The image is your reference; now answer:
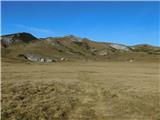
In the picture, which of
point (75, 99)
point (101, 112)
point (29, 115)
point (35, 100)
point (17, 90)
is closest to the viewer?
point (29, 115)

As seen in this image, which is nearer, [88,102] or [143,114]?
[143,114]

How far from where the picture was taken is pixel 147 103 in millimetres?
22359

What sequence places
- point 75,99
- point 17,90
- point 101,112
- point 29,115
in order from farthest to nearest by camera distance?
1. point 17,90
2. point 75,99
3. point 101,112
4. point 29,115

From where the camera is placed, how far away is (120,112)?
62.7 feet

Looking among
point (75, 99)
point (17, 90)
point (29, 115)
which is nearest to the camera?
point (29, 115)

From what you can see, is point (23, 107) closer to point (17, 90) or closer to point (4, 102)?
point (4, 102)

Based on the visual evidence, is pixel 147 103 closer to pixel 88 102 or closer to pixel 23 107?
pixel 88 102

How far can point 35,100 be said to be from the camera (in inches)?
875

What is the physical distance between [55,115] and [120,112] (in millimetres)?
4640

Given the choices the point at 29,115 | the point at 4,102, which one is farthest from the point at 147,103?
the point at 4,102

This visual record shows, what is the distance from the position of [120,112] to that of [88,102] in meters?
4.04

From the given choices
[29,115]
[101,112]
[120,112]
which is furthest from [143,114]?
[29,115]

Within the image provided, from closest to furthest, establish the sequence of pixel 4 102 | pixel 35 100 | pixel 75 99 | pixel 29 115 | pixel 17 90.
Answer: pixel 29 115 < pixel 4 102 < pixel 35 100 < pixel 75 99 < pixel 17 90

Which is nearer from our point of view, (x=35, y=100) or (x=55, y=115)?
(x=55, y=115)
